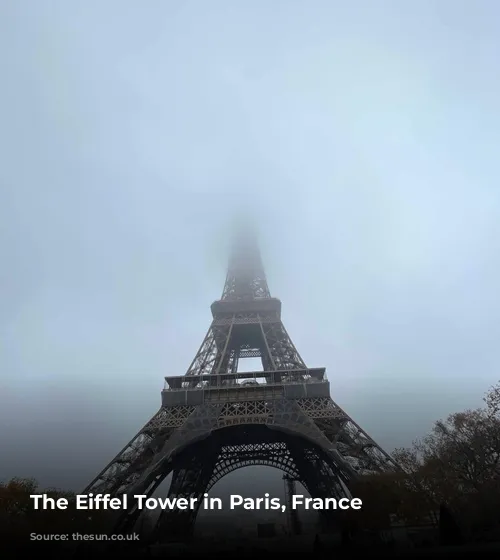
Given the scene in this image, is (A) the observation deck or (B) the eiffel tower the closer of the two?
(B) the eiffel tower

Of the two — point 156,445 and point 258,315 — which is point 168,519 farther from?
point 258,315

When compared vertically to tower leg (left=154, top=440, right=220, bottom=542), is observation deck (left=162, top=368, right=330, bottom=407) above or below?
above

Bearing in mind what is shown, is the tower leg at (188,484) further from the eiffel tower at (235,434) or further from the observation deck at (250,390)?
the observation deck at (250,390)

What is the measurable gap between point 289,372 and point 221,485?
123ft

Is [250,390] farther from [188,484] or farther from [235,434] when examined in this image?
[188,484]

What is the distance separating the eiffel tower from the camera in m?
19.9

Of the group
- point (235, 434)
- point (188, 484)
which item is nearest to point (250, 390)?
point (235, 434)

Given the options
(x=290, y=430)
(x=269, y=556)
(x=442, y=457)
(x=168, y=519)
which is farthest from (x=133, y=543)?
(x=442, y=457)

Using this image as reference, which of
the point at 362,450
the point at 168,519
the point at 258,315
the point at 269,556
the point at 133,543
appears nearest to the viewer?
the point at 269,556

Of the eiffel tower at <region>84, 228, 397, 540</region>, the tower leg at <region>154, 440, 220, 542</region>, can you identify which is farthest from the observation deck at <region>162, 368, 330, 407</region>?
the tower leg at <region>154, 440, 220, 542</region>

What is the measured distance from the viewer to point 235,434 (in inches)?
1036

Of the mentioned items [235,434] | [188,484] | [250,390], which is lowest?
[188,484]

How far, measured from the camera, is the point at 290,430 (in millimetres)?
21453

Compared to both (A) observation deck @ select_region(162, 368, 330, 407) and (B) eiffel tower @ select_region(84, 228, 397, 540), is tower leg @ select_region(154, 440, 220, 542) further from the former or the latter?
(A) observation deck @ select_region(162, 368, 330, 407)
